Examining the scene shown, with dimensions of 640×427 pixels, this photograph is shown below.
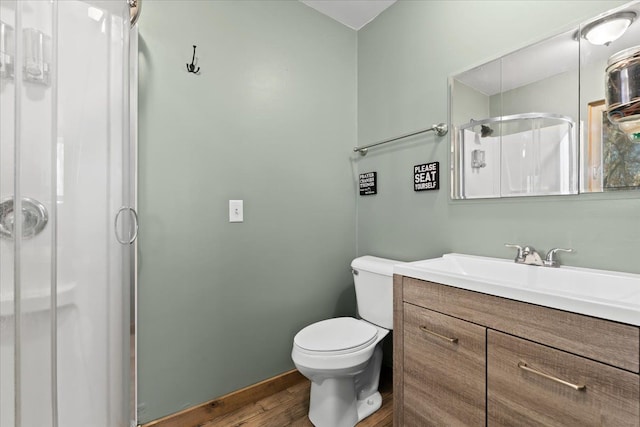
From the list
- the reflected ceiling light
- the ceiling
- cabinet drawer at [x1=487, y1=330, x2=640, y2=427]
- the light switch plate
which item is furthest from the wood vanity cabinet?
the ceiling

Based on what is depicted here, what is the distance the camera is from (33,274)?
27.6 inches

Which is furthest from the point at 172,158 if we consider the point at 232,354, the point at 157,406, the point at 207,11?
the point at 157,406

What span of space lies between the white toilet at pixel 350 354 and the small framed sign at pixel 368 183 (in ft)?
1.61

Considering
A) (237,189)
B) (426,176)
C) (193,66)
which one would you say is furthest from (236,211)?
(426,176)

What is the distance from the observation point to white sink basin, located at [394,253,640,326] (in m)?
0.73

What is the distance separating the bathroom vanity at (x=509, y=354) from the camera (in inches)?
28.1

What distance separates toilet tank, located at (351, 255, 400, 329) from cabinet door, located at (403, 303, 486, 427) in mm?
368

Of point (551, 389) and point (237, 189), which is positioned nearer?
point (551, 389)

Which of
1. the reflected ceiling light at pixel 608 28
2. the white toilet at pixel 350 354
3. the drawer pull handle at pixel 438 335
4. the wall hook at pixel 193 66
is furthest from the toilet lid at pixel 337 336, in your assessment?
the reflected ceiling light at pixel 608 28

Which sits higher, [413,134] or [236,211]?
[413,134]

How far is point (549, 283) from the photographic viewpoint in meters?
1.16

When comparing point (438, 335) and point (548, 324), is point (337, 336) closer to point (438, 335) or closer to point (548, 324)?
point (438, 335)

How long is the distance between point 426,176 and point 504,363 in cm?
102

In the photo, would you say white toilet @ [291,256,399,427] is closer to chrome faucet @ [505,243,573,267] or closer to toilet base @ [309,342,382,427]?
toilet base @ [309,342,382,427]
